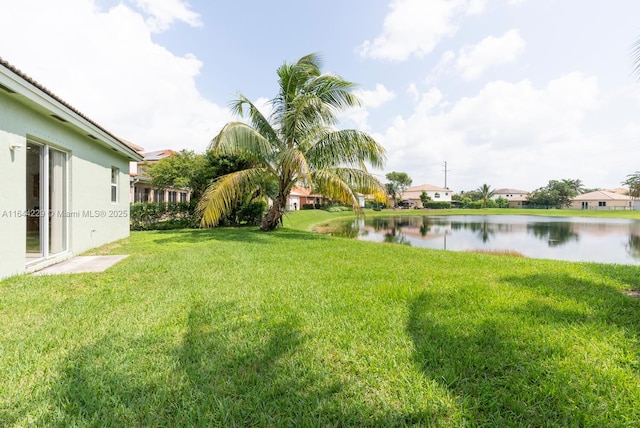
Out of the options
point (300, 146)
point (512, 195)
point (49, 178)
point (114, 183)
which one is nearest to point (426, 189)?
point (512, 195)

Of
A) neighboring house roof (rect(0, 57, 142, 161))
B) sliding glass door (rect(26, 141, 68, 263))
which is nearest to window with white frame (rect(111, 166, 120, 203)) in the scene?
neighboring house roof (rect(0, 57, 142, 161))

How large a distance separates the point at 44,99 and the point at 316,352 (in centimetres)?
642

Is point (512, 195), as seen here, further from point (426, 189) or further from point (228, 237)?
point (228, 237)

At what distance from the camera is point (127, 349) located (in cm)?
250

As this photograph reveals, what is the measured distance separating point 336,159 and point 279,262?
5.68 meters

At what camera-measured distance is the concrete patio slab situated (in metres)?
5.22

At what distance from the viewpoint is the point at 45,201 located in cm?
580

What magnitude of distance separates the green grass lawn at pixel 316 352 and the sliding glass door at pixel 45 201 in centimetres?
187

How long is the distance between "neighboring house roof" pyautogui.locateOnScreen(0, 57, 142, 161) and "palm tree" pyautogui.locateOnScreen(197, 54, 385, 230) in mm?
3500

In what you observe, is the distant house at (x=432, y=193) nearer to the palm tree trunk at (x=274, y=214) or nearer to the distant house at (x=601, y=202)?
the distant house at (x=601, y=202)

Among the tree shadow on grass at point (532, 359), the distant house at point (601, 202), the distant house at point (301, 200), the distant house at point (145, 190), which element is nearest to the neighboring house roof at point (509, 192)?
the distant house at point (601, 202)

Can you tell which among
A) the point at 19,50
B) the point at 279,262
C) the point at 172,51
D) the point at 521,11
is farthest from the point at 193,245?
the point at 521,11

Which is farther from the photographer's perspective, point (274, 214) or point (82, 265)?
point (274, 214)

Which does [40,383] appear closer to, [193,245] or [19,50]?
[193,245]
